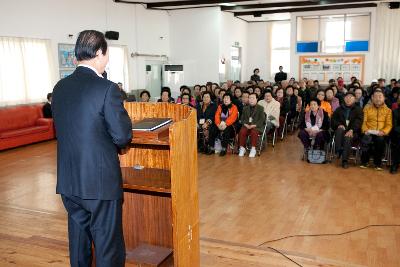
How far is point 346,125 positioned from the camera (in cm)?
624

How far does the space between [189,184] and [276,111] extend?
230 inches

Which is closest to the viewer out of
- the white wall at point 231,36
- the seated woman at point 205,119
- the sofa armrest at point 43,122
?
the seated woman at point 205,119

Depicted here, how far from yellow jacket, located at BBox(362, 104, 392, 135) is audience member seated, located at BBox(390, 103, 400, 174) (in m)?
0.07

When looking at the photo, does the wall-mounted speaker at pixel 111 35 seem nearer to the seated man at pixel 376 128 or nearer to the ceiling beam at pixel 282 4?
the ceiling beam at pixel 282 4

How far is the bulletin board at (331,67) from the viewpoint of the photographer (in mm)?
12758

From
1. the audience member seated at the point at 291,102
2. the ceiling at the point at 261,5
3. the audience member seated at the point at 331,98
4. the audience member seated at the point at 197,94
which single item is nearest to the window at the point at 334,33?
the ceiling at the point at 261,5

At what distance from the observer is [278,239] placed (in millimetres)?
3441

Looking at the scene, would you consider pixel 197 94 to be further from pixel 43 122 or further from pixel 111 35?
pixel 43 122

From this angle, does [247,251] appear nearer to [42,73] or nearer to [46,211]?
[46,211]

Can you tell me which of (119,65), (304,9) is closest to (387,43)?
(304,9)

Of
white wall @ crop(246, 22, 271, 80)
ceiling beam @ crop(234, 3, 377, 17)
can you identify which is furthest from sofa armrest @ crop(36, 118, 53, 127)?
white wall @ crop(246, 22, 271, 80)

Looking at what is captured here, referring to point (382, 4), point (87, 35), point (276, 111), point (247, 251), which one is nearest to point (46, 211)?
point (247, 251)

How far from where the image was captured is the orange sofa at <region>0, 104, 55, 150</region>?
769 cm

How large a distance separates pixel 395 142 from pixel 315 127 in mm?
1195
